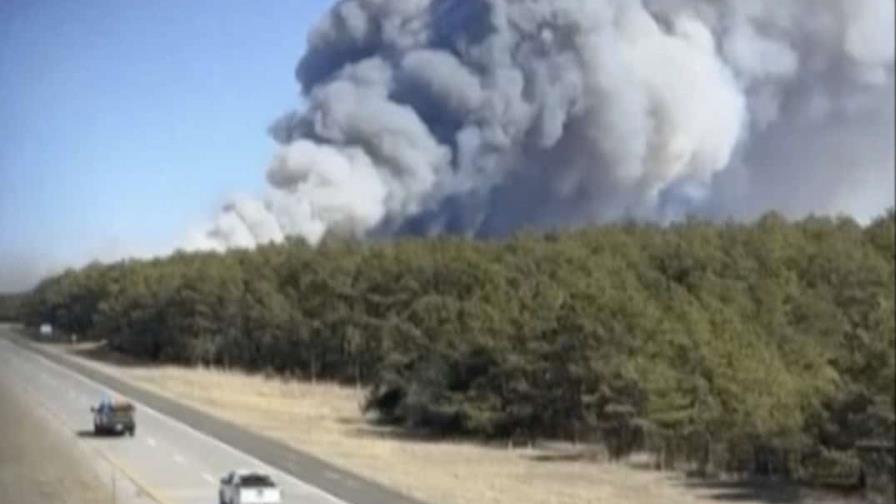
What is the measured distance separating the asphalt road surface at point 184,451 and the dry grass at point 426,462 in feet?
2.67

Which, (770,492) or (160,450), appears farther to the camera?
(160,450)

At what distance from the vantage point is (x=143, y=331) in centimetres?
7888

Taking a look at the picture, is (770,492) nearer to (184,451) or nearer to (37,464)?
(37,464)

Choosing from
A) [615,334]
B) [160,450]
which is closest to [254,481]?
[160,450]

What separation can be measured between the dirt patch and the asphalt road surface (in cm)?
85

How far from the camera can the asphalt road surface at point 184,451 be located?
25.4 meters

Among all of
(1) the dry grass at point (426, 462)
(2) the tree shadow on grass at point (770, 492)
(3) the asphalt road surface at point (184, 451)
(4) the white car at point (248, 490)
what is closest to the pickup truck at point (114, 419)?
(3) the asphalt road surface at point (184, 451)

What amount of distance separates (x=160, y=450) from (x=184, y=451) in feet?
1.89

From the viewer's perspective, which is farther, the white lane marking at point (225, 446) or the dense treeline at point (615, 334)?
the white lane marking at point (225, 446)

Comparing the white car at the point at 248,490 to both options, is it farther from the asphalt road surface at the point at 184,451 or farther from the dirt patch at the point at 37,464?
the dirt patch at the point at 37,464

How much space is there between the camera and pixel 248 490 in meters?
22.8

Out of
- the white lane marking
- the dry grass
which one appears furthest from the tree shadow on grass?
the white lane marking

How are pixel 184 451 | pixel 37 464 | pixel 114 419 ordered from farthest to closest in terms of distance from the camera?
pixel 114 419 → pixel 184 451 → pixel 37 464

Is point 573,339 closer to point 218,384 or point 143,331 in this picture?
point 218,384
